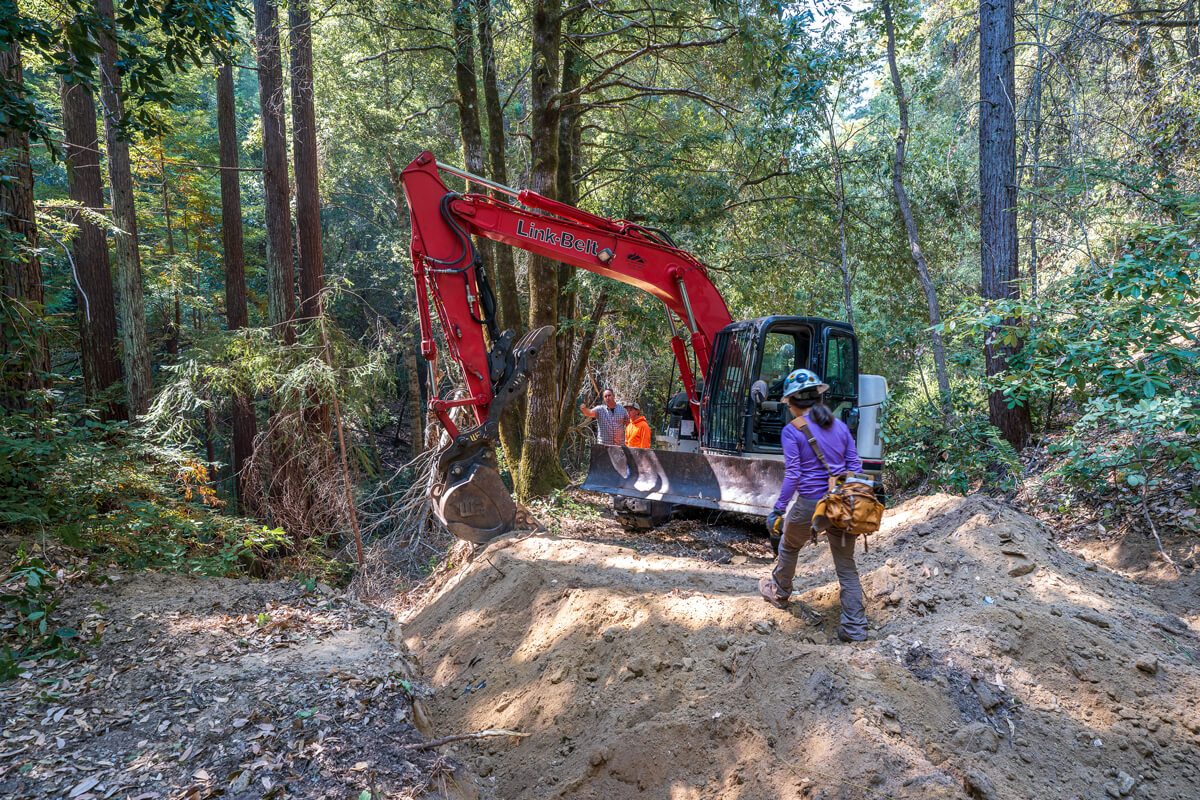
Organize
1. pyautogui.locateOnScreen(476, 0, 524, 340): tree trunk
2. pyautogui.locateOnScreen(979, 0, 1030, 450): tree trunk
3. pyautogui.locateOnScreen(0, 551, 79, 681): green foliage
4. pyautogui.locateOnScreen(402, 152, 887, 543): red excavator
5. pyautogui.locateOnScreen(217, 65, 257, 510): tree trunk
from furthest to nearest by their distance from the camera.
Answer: pyautogui.locateOnScreen(217, 65, 257, 510): tree trunk < pyautogui.locateOnScreen(476, 0, 524, 340): tree trunk < pyautogui.locateOnScreen(979, 0, 1030, 450): tree trunk < pyautogui.locateOnScreen(402, 152, 887, 543): red excavator < pyautogui.locateOnScreen(0, 551, 79, 681): green foliage

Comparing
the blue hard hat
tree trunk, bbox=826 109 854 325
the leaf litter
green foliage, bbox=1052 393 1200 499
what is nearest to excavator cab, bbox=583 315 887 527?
green foliage, bbox=1052 393 1200 499

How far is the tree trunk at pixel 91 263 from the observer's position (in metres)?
11.0

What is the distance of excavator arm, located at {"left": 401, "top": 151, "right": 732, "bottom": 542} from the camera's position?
22.9 feet

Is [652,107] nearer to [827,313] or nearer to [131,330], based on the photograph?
[827,313]

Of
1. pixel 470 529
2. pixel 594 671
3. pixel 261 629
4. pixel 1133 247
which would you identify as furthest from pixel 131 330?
pixel 1133 247

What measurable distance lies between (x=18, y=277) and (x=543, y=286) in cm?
593

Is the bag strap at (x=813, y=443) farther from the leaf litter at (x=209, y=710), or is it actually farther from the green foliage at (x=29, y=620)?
the green foliage at (x=29, y=620)

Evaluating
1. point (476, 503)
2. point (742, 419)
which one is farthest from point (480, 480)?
point (742, 419)

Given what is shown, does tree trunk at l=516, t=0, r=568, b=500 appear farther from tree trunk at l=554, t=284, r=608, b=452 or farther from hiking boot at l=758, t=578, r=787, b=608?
hiking boot at l=758, t=578, r=787, b=608

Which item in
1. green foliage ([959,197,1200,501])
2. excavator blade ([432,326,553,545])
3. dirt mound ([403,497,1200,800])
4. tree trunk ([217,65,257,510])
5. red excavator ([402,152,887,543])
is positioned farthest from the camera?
tree trunk ([217,65,257,510])

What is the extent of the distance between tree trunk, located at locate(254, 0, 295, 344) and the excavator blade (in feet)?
18.3

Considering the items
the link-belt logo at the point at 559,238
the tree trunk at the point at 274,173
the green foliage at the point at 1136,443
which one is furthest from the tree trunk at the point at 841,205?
the tree trunk at the point at 274,173

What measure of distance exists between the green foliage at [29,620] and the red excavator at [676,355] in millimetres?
3321

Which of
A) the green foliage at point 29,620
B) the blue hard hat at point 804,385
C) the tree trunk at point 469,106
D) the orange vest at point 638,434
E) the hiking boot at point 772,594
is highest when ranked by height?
the tree trunk at point 469,106
